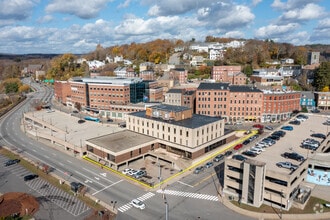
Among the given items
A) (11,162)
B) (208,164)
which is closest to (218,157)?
(208,164)

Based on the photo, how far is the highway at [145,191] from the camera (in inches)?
1548

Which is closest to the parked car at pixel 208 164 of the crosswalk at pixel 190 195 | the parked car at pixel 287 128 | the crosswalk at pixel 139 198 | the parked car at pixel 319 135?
A: the crosswalk at pixel 190 195

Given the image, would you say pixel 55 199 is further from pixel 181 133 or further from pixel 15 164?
pixel 181 133

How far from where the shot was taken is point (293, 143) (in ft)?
181

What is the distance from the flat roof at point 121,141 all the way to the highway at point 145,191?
4911 mm

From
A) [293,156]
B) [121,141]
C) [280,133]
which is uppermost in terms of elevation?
[280,133]

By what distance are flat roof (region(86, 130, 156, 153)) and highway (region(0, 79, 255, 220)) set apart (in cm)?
491

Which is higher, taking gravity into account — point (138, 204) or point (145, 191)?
Answer: point (138, 204)

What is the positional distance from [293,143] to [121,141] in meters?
36.8

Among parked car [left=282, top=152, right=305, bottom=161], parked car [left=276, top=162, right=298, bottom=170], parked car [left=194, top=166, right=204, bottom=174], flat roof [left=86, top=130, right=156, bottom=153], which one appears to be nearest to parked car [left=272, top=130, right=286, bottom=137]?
parked car [left=282, top=152, right=305, bottom=161]

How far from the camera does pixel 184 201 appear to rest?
139ft

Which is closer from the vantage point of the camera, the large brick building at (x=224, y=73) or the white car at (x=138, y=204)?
the white car at (x=138, y=204)

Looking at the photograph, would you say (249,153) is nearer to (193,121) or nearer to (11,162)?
(193,121)

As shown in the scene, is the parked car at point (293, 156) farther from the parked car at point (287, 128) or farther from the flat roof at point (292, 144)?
the parked car at point (287, 128)
